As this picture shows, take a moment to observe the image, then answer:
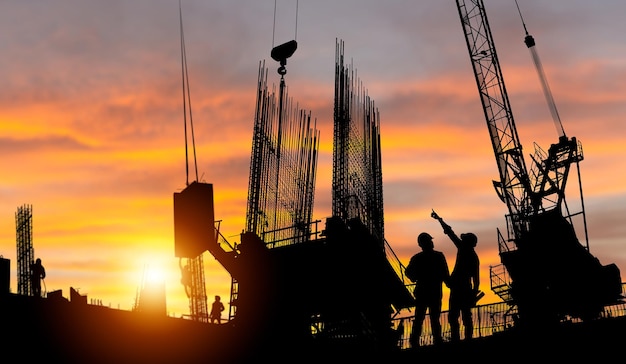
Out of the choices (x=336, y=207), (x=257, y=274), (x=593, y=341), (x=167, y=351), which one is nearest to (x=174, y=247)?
(x=257, y=274)

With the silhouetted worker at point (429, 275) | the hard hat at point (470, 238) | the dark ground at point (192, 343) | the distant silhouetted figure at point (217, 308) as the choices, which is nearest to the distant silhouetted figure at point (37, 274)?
the distant silhouetted figure at point (217, 308)

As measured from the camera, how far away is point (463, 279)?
1566 cm

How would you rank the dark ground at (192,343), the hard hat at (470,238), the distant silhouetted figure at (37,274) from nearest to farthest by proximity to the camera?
1. the dark ground at (192,343)
2. the hard hat at (470,238)
3. the distant silhouetted figure at (37,274)

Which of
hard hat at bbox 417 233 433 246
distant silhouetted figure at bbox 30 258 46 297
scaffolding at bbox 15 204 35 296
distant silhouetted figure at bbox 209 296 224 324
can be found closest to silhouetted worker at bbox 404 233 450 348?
hard hat at bbox 417 233 433 246

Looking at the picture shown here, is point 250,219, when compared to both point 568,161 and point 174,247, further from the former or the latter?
point 568,161

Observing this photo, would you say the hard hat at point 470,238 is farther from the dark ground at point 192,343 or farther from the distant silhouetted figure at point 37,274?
the distant silhouetted figure at point 37,274

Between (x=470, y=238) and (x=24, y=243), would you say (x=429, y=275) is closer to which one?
(x=470, y=238)

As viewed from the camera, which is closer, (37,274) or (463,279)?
(463,279)

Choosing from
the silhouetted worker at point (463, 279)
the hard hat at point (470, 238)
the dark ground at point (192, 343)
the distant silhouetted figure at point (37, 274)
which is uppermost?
the distant silhouetted figure at point (37, 274)

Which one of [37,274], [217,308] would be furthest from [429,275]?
[37,274]

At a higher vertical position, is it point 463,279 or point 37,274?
point 37,274

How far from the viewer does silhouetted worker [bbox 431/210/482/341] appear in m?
15.6

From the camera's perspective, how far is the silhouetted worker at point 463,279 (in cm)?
1555

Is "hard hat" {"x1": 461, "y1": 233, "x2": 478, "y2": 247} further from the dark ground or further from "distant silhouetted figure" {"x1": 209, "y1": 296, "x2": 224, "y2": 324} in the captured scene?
"distant silhouetted figure" {"x1": 209, "y1": 296, "x2": 224, "y2": 324}
